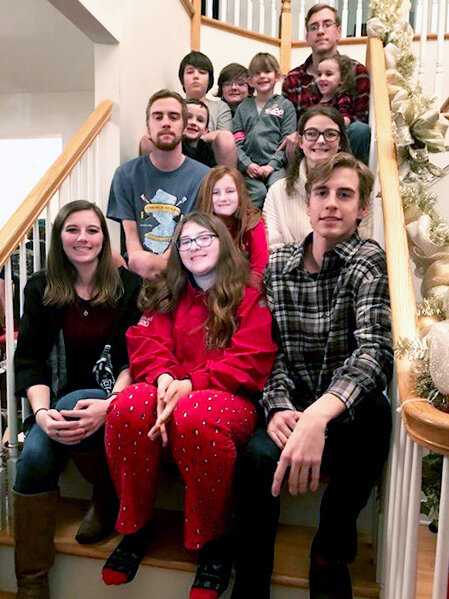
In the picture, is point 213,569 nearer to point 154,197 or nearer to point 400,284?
point 400,284

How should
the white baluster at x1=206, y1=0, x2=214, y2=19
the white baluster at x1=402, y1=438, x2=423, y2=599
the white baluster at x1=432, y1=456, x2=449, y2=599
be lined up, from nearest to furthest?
the white baluster at x1=432, y1=456, x2=449, y2=599 < the white baluster at x1=402, y1=438, x2=423, y2=599 < the white baluster at x1=206, y1=0, x2=214, y2=19

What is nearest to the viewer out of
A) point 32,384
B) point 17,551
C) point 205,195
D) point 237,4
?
point 17,551

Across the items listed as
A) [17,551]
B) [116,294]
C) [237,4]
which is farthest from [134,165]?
[237,4]

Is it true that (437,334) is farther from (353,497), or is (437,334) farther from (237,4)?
(237,4)

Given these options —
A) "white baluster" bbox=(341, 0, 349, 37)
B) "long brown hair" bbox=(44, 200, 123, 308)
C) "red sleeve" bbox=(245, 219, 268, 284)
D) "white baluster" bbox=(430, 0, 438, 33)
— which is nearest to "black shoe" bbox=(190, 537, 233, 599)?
"long brown hair" bbox=(44, 200, 123, 308)

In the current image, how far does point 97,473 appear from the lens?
1.65 m

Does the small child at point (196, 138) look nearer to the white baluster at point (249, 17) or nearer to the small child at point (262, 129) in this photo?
the small child at point (262, 129)

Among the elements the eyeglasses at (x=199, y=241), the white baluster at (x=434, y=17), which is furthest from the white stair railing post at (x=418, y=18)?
the eyeglasses at (x=199, y=241)

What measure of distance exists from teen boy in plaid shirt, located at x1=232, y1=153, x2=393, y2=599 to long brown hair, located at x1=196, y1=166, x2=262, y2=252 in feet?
1.72

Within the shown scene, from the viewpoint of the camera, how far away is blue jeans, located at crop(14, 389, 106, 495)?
5.16ft

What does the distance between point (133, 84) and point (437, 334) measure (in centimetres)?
239

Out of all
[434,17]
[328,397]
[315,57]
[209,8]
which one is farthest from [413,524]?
[209,8]

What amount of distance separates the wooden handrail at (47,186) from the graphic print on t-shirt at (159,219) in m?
0.34

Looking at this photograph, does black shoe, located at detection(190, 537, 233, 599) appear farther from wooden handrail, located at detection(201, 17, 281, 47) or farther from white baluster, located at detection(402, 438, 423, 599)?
wooden handrail, located at detection(201, 17, 281, 47)
